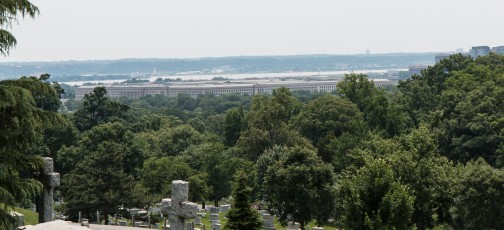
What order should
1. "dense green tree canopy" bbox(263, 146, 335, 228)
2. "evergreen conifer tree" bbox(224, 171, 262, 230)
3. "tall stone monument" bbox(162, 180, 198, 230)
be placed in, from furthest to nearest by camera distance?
"dense green tree canopy" bbox(263, 146, 335, 228)
"evergreen conifer tree" bbox(224, 171, 262, 230)
"tall stone monument" bbox(162, 180, 198, 230)

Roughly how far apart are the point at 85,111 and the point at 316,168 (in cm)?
3742

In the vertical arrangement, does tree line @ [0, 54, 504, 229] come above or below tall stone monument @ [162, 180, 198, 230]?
below

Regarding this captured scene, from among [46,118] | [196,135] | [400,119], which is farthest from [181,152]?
[46,118]

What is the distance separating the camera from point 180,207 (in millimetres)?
22500

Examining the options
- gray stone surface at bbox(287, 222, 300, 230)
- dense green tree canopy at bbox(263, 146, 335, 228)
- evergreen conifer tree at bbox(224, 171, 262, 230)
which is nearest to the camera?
evergreen conifer tree at bbox(224, 171, 262, 230)

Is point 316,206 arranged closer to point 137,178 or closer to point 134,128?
point 137,178

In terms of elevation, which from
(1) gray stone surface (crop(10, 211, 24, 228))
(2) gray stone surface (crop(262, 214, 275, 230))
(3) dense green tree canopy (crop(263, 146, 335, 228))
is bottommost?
(2) gray stone surface (crop(262, 214, 275, 230))

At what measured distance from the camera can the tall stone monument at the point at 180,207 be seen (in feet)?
73.5

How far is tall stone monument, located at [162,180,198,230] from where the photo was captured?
73.5 ft

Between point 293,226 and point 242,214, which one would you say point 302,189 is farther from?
point 242,214

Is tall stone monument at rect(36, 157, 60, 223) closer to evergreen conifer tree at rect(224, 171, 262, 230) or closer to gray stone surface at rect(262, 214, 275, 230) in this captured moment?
evergreen conifer tree at rect(224, 171, 262, 230)

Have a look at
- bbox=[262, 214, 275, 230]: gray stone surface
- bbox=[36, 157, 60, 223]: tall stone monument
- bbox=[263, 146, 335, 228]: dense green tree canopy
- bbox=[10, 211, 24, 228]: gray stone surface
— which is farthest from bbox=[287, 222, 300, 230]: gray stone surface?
bbox=[10, 211, 24, 228]: gray stone surface

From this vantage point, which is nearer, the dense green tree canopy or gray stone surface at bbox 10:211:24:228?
gray stone surface at bbox 10:211:24:228

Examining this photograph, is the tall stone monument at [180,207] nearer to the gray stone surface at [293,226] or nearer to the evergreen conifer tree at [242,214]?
the evergreen conifer tree at [242,214]
